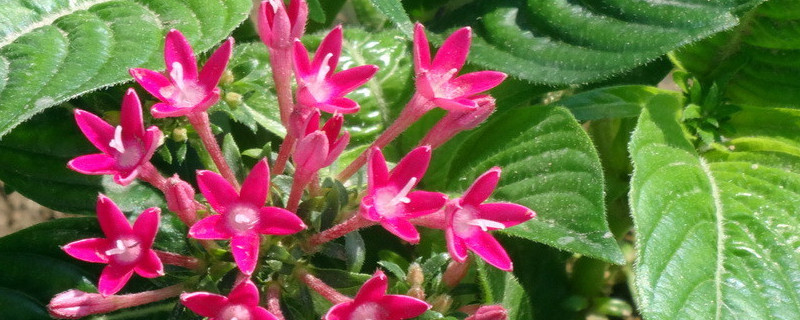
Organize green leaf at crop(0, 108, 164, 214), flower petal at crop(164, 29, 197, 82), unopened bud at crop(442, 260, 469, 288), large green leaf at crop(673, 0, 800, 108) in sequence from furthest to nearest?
large green leaf at crop(673, 0, 800, 108), green leaf at crop(0, 108, 164, 214), unopened bud at crop(442, 260, 469, 288), flower petal at crop(164, 29, 197, 82)

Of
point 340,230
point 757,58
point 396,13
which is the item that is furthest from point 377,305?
point 757,58

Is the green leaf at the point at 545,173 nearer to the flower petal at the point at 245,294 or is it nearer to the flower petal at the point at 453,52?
the flower petal at the point at 453,52

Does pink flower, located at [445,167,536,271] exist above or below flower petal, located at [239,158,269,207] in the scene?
below

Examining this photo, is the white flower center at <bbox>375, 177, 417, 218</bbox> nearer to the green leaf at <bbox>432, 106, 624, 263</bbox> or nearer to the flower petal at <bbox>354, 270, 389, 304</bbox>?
the flower petal at <bbox>354, 270, 389, 304</bbox>

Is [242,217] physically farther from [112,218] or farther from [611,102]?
[611,102]

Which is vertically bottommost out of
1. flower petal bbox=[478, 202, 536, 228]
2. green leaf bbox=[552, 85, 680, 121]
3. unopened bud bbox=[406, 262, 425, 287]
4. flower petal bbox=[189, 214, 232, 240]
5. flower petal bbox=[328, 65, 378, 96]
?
unopened bud bbox=[406, 262, 425, 287]

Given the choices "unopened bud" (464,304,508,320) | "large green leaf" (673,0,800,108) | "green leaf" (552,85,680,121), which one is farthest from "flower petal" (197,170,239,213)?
"large green leaf" (673,0,800,108)
